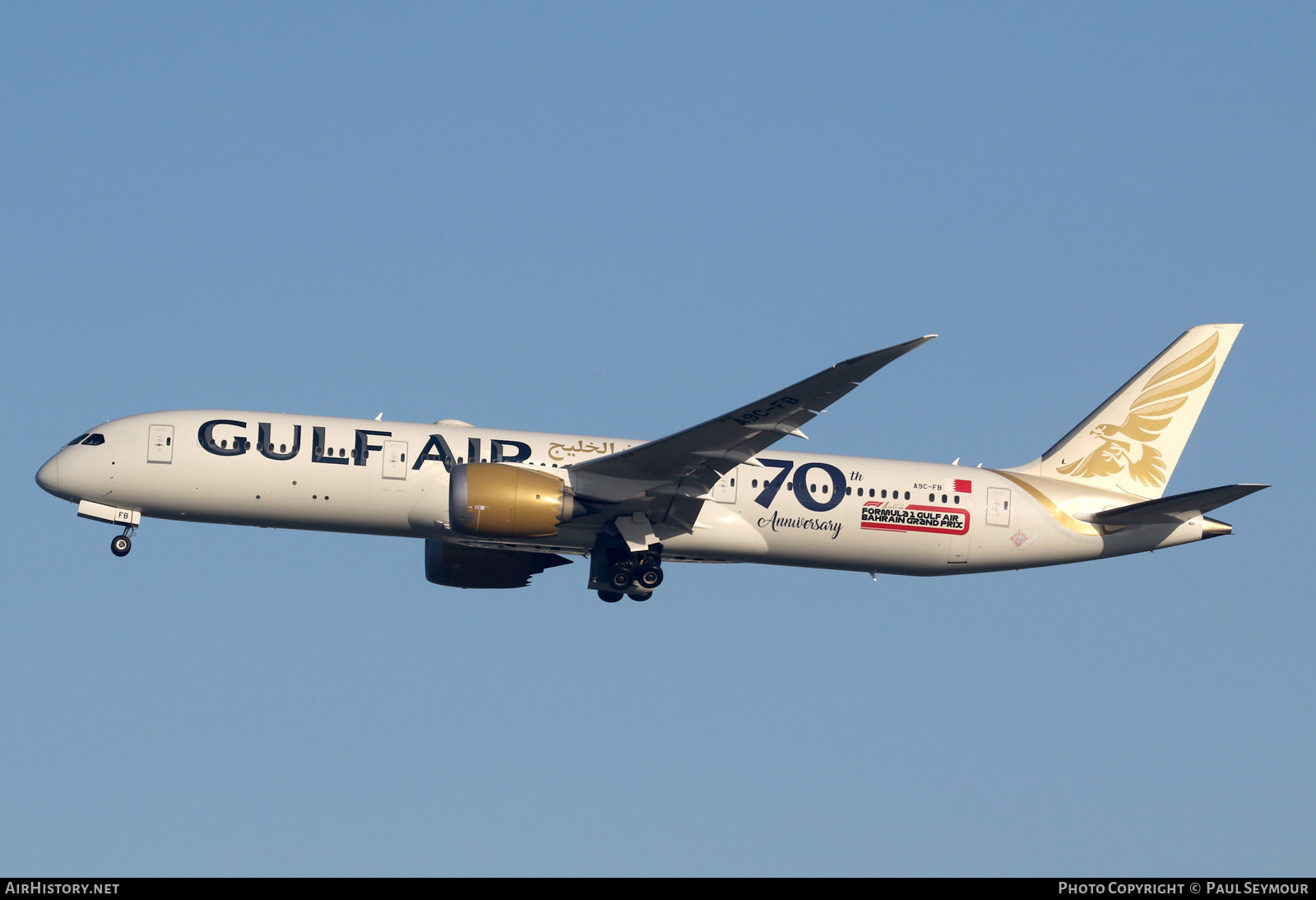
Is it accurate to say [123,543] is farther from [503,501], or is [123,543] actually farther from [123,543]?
[503,501]

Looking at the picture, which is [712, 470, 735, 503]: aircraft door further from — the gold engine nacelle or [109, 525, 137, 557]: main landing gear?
[109, 525, 137, 557]: main landing gear

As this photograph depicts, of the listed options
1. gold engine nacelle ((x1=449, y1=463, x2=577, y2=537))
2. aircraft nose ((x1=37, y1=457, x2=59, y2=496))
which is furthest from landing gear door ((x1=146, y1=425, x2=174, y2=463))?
gold engine nacelle ((x1=449, y1=463, x2=577, y2=537))

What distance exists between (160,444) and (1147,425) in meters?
28.0

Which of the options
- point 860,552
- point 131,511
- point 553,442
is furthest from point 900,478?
point 131,511

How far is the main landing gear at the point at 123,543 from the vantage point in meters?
37.6

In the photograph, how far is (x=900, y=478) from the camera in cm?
3984

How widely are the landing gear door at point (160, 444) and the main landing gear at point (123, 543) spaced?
2.07 meters

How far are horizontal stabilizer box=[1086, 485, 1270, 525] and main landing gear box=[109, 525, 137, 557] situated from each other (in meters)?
→ 25.9

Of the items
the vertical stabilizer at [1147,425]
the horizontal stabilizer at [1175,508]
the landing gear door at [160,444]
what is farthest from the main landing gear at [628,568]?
the horizontal stabilizer at [1175,508]

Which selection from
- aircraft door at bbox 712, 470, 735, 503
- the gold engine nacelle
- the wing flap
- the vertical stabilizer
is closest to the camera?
the wing flap

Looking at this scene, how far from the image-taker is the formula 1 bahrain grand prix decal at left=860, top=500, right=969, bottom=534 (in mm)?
39188
